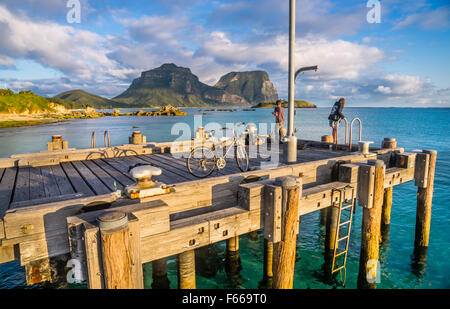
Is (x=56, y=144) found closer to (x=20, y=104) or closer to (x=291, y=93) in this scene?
(x=291, y=93)

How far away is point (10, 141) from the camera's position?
159 feet

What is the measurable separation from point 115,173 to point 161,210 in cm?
452

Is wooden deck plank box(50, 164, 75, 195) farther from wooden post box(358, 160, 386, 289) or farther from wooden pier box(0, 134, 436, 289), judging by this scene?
wooden post box(358, 160, 386, 289)

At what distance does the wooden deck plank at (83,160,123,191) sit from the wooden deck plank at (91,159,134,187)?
0.13 m

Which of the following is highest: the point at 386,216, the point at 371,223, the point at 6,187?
the point at 6,187

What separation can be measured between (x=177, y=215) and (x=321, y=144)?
9936 mm

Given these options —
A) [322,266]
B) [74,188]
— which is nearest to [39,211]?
[74,188]

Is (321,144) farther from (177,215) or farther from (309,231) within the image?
(177,215)

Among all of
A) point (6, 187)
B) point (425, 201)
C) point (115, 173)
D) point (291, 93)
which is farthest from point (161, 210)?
point (425, 201)

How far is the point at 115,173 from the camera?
847 centimetres

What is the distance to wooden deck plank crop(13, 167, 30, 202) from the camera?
240 inches

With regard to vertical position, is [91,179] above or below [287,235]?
above

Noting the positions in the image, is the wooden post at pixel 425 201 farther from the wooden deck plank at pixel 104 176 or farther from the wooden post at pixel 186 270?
the wooden deck plank at pixel 104 176

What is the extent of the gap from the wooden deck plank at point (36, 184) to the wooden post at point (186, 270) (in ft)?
11.9
